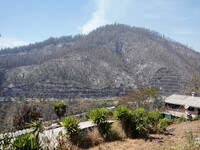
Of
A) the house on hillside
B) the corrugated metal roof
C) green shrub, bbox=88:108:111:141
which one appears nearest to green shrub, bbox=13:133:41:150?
green shrub, bbox=88:108:111:141

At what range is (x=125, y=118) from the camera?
34.7ft

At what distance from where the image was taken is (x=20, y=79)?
401 feet

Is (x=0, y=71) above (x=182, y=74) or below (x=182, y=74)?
above

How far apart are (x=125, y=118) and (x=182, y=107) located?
2736 centimetres

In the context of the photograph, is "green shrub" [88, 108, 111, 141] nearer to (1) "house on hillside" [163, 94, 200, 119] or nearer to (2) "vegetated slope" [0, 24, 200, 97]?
(1) "house on hillside" [163, 94, 200, 119]

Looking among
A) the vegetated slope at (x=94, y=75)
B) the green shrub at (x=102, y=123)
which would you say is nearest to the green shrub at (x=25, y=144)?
the green shrub at (x=102, y=123)

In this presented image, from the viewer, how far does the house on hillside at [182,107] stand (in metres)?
30.9

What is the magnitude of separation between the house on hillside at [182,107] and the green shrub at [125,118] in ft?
75.9

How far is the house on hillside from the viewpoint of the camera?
30891mm

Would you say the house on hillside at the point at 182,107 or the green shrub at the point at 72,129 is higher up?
the green shrub at the point at 72,129

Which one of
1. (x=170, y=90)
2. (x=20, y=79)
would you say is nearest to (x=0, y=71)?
(x=20, y=79)

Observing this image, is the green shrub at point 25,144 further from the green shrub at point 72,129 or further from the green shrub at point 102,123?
the green shrub at point 102,123

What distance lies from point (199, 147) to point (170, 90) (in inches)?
4282

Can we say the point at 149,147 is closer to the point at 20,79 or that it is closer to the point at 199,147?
the point at 199,147
